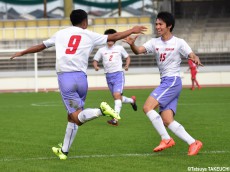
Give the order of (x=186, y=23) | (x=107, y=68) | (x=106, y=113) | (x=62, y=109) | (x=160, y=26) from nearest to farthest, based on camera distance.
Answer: (x=106, y=113) → (x=160, y=26) → (x=107, y=68) → (x=62, y=109) → (x=186, y=23)

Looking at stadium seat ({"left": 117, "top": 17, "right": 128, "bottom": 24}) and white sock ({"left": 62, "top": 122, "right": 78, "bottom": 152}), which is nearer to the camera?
white sock ({"left": 62, "top": 122, "right": 78, "bottom": 152})

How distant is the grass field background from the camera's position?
9133 millimetres

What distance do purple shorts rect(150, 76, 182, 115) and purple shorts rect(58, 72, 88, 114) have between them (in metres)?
1.27

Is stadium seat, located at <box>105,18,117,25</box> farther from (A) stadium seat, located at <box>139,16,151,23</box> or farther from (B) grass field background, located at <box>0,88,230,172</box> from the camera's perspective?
(B) grass field background, located at <box>0,88,230,172</box>

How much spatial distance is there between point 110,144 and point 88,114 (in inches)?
97.4

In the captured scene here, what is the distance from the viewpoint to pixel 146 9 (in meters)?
53.5

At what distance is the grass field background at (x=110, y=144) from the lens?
9133 millimetres

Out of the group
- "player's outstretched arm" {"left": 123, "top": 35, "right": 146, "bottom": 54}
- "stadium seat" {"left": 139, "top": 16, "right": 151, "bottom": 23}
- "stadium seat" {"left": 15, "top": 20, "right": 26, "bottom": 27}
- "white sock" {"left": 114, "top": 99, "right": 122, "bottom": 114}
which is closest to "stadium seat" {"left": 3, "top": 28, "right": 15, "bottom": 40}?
"stadium seat" {"left": 15, "top": 20, "right": 26, "bottom": 27}

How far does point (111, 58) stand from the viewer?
1766 centimetres

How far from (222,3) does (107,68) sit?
3608cm

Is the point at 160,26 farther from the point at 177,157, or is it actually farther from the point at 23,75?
the point at 23,75

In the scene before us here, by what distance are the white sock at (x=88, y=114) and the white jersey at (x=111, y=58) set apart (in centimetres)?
797

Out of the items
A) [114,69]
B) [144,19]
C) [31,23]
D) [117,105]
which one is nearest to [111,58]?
[114,69]

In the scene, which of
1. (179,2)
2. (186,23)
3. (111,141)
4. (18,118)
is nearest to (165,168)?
(111,141)
